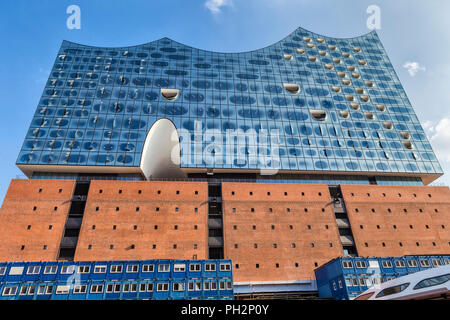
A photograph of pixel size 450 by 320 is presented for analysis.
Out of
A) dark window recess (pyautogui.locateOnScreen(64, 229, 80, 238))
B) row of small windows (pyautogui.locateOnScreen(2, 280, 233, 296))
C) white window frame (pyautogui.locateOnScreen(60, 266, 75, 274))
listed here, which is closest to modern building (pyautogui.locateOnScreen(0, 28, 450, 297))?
dark window recess (pyautogui.locateOnScreen(64, 229, 80, 238))

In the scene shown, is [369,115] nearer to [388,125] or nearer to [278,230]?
[388,125]

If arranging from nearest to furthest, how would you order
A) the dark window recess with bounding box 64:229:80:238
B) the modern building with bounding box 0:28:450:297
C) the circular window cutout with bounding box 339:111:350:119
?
the modern building with bounding box 0:28:450:297
the dark window recess with bounding box 64:229:80:238
the circular window cutout with bounding box 339:111:350:119

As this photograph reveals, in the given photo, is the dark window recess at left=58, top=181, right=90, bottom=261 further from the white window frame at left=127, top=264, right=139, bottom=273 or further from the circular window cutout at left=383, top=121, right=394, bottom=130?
the circular window cutout at left=383, top=121, right=394, bottom=130

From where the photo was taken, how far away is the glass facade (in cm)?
4084

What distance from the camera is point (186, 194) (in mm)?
36844

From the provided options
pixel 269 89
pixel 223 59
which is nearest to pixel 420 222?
pixel 269 89

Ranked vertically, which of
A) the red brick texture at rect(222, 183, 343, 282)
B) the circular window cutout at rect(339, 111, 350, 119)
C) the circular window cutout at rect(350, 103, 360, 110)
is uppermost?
the circular window cutout at rect(350, 103, 360, 110)

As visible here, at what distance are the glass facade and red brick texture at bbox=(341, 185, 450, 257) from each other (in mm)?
3679

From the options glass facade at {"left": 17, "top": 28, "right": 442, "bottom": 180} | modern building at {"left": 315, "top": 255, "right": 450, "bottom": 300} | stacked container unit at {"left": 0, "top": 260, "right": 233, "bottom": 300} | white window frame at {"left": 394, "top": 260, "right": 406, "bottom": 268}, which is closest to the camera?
stacked container unit at {"left": 0, "top": 260, "right": 233, "bottom": 300}

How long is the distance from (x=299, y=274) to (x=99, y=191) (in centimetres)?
2289

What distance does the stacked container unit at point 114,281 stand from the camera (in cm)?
2656

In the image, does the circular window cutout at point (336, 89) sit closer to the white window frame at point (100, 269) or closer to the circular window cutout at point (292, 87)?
the circular window cutout at point (292, 87)

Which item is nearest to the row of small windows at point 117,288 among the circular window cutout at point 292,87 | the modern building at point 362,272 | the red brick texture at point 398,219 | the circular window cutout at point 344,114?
the modern building at point 362,272

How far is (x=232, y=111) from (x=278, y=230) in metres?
17.8
